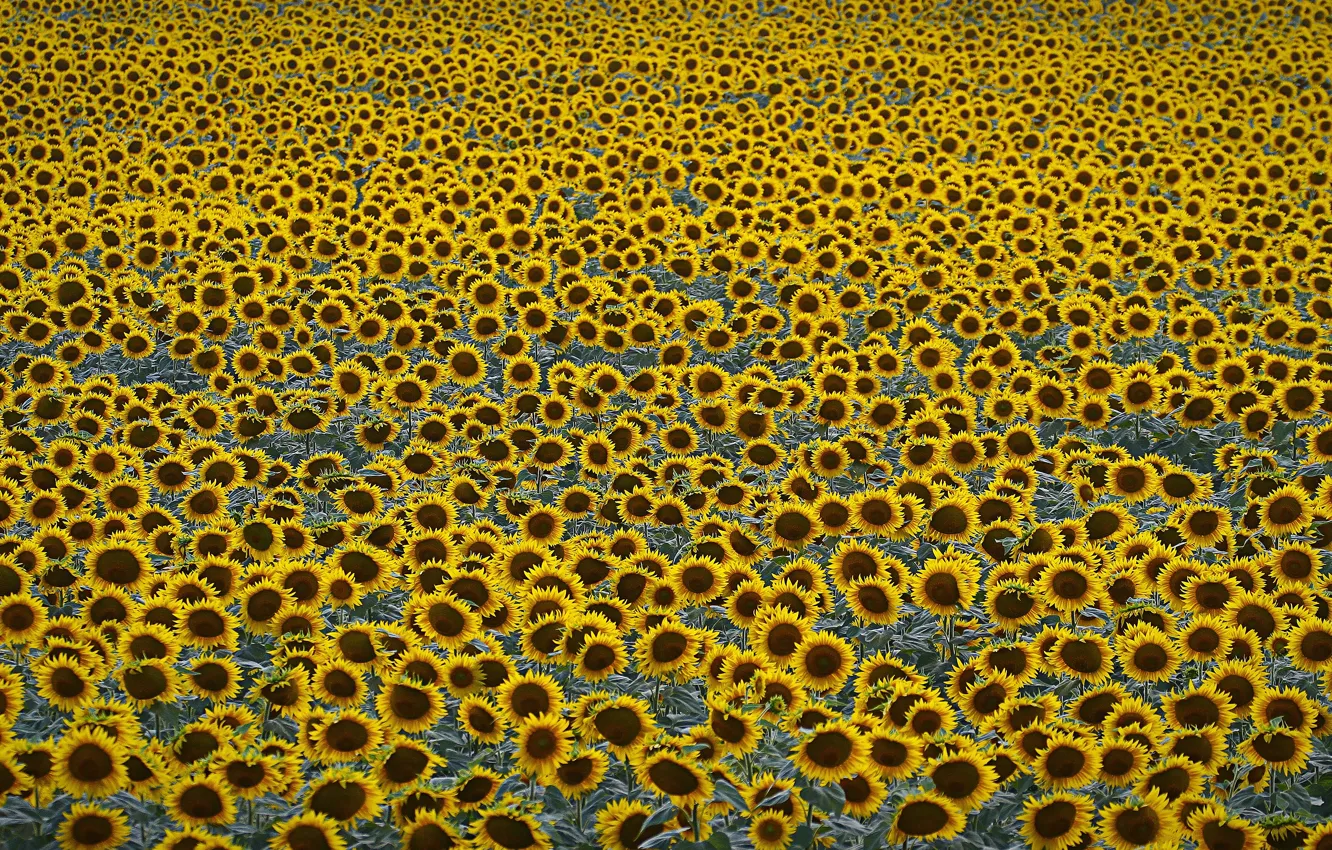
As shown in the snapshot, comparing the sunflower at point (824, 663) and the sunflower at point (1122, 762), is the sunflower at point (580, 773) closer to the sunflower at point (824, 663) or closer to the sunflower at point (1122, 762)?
the sunflower at point (824, 663)

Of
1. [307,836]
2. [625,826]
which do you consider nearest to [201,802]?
[307,836]

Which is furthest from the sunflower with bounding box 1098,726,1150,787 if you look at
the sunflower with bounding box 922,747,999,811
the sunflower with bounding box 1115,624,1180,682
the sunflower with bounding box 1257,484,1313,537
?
the sunflower with bounding box 1257,484,1313,537

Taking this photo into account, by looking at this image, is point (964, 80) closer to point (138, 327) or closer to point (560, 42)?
point (560, 42)

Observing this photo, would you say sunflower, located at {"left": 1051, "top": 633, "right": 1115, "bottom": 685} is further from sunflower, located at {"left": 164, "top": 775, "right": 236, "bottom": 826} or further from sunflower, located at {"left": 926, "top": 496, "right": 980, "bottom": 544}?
sunflower, located at {"left": 164, "top": 775, "right": 236, "bottom": 826}

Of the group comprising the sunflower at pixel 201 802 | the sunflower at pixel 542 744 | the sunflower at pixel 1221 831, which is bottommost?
the sunflower at pixel 201 802

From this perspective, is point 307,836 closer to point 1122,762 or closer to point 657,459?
point 1122,762

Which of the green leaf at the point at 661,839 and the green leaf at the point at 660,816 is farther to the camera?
the green leaf at the point at 660,816

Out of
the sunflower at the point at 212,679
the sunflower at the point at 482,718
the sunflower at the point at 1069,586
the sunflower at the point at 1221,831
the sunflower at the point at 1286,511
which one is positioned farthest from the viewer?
the sunflower at the point at 1286,511

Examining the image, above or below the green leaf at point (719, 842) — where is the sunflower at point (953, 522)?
above

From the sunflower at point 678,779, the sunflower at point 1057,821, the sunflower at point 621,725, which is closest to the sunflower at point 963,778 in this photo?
the sunflower at point 1057,821
